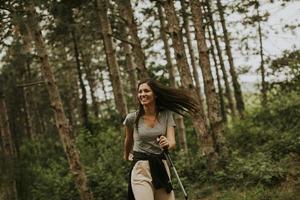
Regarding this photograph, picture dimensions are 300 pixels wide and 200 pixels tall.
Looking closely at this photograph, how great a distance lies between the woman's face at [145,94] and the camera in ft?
17.5

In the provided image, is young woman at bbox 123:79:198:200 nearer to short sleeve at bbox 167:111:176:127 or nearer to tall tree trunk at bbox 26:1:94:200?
short sleeve at bbox 167:111:176:127

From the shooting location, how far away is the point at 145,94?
5.37 m

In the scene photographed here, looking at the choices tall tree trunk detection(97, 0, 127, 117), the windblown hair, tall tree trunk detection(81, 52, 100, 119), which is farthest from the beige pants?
tall tree trunk detection(81, 52, 100, 119)

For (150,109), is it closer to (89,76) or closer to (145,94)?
(145,94)

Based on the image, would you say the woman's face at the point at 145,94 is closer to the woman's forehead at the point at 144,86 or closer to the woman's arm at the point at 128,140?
the woman's forehead at the point at 144,86

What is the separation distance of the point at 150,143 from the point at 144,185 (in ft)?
1.58

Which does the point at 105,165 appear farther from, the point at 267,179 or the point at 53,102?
the point at 267,179

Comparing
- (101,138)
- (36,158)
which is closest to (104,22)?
(101,138)

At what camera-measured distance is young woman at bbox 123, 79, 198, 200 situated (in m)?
5.05

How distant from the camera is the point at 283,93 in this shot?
1684 centimetres

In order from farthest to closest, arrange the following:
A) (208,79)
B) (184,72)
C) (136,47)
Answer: (136,47) < (208,79) < (184,72)

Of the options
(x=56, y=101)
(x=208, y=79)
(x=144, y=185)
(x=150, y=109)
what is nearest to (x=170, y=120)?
(x=150, y=109)

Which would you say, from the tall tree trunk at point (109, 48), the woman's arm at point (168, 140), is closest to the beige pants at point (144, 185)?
the woman's arm at point (168, 140)

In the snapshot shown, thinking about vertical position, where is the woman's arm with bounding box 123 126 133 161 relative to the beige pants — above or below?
above
